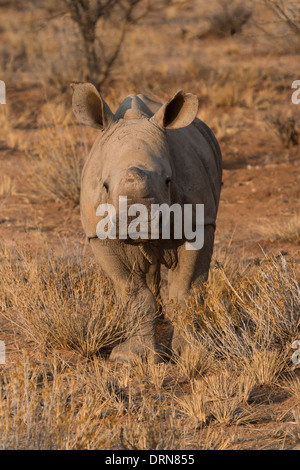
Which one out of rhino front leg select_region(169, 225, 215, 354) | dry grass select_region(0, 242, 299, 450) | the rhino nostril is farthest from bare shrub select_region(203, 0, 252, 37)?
the rhino nostril

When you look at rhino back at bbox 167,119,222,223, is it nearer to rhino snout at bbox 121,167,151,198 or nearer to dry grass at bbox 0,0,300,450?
dry grass at bbox 0,0,300,450

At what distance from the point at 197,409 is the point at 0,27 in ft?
69.7

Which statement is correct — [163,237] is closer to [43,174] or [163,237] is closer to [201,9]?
[43,174]

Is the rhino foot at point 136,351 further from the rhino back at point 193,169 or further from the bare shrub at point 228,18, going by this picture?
the bare shrub at point 228,18

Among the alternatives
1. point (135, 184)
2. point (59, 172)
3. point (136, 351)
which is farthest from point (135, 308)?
point (59, 172)

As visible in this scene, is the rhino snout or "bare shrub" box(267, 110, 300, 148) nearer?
the rhino snout

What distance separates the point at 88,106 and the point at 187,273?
1244 millimetres

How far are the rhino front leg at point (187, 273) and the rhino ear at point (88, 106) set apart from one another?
947 millimetres

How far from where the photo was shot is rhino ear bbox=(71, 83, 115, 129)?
15.5ft

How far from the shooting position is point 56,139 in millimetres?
9875

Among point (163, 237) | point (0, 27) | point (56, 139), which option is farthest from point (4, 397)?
point (0, 27)

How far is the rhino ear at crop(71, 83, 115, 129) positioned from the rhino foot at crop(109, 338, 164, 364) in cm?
143

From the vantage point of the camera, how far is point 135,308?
5148 mm

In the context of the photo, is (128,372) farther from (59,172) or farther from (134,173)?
(59,172)
